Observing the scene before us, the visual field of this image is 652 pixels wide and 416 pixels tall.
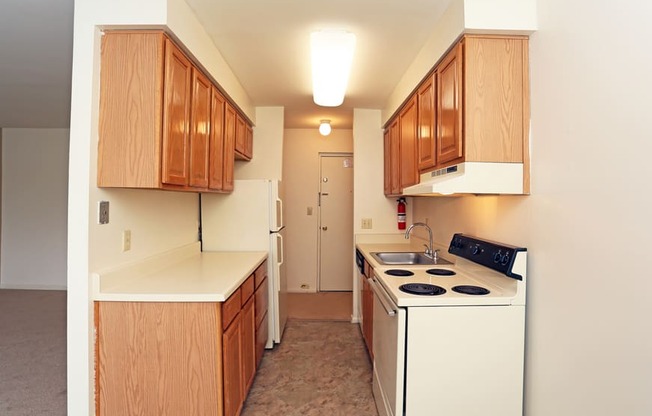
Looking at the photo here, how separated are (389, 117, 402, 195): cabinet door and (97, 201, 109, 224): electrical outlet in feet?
7.00

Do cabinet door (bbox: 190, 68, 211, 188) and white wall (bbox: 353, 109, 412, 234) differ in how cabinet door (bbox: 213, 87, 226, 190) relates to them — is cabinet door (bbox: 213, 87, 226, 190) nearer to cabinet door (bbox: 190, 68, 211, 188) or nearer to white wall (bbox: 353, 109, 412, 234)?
cabinet door (bbox: 190, 68, 211, 188)

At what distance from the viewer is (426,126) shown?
2254 mm

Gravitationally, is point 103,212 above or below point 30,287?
above

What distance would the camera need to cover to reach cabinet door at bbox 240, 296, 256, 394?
6.97ft

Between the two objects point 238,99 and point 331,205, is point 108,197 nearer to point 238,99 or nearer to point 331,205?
point 238,99

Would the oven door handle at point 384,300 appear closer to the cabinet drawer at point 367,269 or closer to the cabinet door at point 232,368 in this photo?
the cabinet drawer at point 367,269

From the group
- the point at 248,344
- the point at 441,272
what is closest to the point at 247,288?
the point at 248,344

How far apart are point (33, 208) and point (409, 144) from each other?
5409 millimetres

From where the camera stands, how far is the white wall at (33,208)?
16.3 feet

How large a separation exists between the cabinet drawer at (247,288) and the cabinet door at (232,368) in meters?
0.19

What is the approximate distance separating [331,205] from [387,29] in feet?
10.1

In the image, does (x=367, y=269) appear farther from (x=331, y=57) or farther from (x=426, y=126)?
(x=331, y=57)

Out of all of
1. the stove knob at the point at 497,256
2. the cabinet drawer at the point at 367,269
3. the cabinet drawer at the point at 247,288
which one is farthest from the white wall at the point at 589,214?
the cabinet drawer at the point at 247,288

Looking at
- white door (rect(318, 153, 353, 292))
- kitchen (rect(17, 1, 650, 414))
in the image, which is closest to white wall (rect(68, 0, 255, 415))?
kitchen (rect(17, 1, 650, 414))
